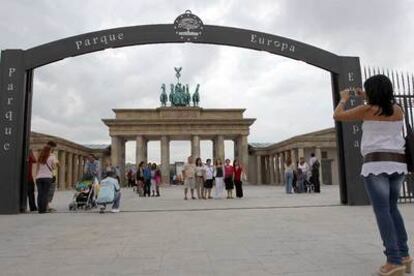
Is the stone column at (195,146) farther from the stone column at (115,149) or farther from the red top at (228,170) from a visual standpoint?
the red top at (228,170)

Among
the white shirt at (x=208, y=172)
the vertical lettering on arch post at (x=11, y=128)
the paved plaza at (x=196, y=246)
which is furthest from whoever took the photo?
the white shirt at (x=208, y=172)

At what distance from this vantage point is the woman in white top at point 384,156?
3.81 m

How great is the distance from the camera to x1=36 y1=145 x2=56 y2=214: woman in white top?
448 inches

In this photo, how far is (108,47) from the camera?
1171 cm

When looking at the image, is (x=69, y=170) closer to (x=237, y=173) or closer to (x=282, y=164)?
(x=282, y=164)

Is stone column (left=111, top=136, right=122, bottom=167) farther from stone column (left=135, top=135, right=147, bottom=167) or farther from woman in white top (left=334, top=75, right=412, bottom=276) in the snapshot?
woman in white top (left=334, top=75, right=412, bottom=276)

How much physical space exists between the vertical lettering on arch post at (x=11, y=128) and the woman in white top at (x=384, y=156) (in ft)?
32.2

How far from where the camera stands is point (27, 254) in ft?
17.5

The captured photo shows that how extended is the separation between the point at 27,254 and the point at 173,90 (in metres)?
58.5

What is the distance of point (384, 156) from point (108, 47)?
9.49 metres

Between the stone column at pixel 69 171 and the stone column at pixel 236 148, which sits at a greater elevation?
the stone column at pixel 236 148

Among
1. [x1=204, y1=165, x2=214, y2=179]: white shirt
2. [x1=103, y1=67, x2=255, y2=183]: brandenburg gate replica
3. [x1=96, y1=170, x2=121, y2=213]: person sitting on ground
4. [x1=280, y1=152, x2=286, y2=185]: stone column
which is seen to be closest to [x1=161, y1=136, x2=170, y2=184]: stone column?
[x1=103, y1=67, x2=255, y2=183]: brandenburg gate replica

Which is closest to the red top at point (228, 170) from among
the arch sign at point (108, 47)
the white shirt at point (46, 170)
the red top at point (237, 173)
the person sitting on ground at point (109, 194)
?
the red top at point (237, 173)

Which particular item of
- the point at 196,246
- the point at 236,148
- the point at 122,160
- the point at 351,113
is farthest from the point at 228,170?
the point at 236,148
